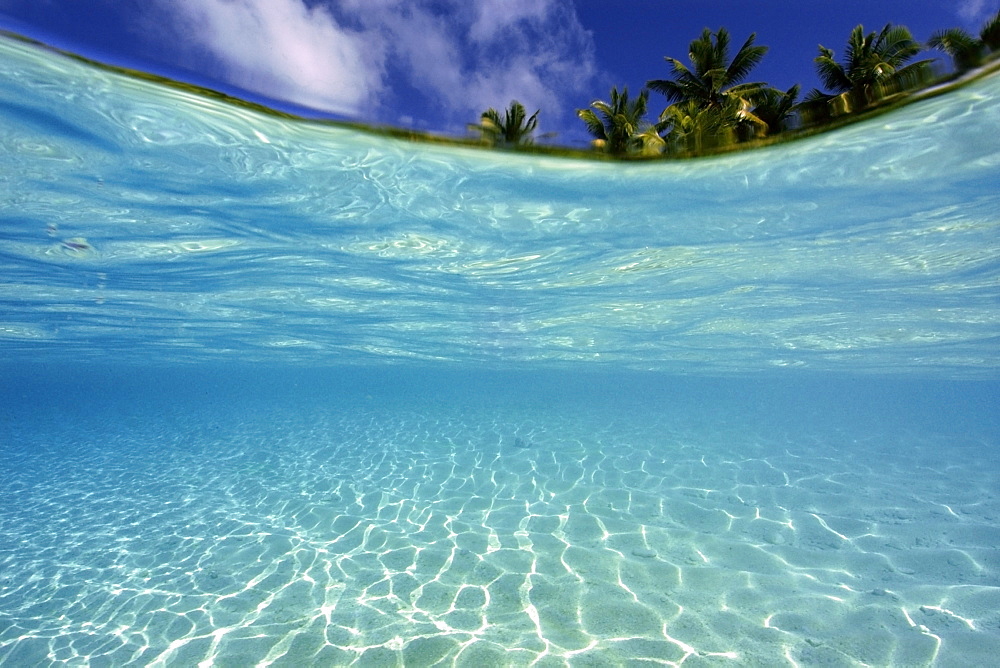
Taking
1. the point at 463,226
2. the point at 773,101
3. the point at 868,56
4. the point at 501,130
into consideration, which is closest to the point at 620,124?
the point at 501,130

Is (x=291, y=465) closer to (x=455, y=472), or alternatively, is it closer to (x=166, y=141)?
(x=455, y=472)

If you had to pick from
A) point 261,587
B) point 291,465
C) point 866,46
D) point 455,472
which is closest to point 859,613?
point 261,587

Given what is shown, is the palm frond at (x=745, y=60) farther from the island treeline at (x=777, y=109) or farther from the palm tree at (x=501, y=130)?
the palm tree at (x=501, y=130)

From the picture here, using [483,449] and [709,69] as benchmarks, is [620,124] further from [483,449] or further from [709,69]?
[709,69]

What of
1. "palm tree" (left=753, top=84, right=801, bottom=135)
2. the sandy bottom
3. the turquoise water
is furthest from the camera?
"palm tree" (left=753, top=84, right=801, bottom=135)

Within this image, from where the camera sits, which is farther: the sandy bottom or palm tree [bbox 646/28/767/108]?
palm tree [bbox 646/28/767/108]

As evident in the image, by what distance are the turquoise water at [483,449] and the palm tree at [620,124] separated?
0.47m

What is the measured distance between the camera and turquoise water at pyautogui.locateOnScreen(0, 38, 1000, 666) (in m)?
5.98

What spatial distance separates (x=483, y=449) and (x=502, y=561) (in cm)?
897

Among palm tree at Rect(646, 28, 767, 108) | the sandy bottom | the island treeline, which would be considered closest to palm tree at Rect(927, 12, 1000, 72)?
the island treeline

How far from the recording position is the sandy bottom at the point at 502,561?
5539 mm

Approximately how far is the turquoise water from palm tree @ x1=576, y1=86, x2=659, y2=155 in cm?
47

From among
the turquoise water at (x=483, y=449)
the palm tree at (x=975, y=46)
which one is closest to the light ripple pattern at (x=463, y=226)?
the turquoise water at (x=483, y=449)

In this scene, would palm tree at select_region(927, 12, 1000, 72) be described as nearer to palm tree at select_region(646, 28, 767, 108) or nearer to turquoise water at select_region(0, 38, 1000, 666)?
turquoise water at select_region(0, 38, 1000, 666)
